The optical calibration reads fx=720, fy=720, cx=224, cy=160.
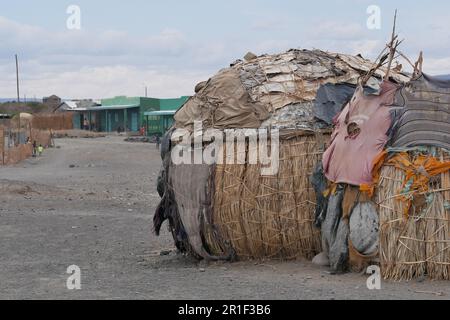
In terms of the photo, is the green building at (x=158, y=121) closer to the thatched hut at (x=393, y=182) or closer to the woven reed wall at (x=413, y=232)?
the thatched hut at (x=393, y=182)

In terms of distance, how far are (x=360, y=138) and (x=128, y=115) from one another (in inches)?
2280

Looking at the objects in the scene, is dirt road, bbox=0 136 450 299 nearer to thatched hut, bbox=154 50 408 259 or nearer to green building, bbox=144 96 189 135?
thatched hut, bbox=154 50 408 259

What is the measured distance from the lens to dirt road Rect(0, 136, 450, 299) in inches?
280

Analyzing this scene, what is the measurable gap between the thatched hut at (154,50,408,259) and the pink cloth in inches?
15.8

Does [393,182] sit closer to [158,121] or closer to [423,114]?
[423,114]

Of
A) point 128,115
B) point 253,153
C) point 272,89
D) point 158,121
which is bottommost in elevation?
point 253,153

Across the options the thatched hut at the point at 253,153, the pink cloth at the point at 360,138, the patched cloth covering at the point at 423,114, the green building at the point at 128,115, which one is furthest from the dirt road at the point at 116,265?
the green building at the point at 128,115

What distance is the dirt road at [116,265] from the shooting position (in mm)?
7102

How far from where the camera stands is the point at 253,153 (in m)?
8.43

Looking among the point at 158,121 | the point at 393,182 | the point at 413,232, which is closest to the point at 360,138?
the point at 393,182

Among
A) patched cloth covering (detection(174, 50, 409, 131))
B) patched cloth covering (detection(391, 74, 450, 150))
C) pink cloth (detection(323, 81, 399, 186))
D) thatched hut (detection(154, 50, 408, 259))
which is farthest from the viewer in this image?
patched cloth covering (detection(174, 50, 409, 131))

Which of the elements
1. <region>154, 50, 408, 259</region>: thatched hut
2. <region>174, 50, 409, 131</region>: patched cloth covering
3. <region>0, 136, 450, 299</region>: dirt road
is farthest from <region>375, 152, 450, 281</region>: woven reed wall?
<region>174, 50, 409, 131</region>: patched cloth covering

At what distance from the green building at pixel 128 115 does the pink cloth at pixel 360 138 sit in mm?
44809

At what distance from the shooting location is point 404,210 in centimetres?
725
